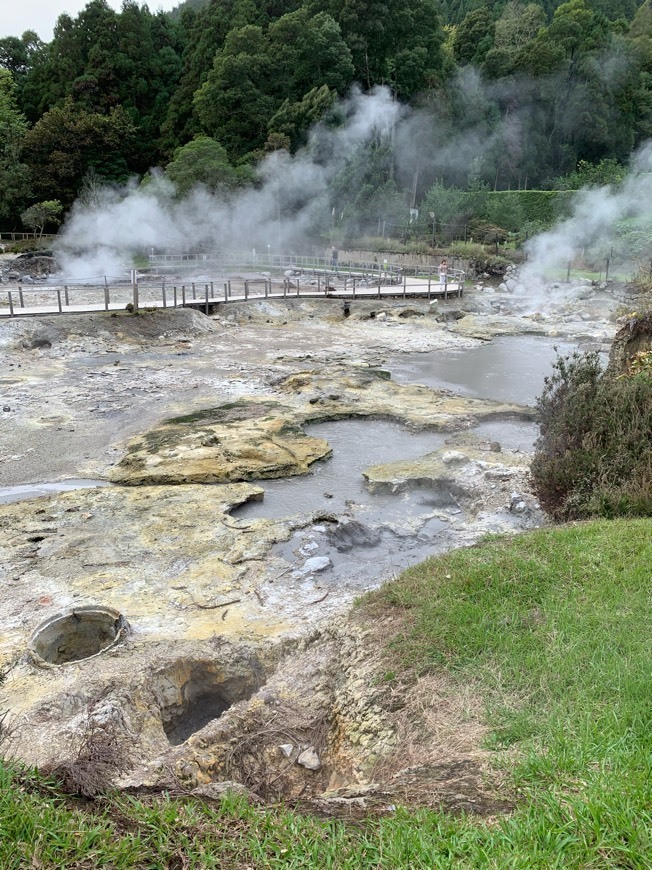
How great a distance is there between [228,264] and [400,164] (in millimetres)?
17638

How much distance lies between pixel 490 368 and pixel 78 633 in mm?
13794

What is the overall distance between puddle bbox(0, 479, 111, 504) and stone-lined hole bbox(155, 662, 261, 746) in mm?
4893

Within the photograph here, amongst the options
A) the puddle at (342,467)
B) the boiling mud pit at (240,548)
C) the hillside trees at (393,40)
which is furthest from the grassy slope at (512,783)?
the hillside trees at (393,40)

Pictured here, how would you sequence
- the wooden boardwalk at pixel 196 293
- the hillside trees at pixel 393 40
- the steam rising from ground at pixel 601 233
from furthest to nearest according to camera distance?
the hillside trees at pixel 393 40 → the steam rising from ground at pixel 601 233 → the wooden boardwalk at pixel 196 293

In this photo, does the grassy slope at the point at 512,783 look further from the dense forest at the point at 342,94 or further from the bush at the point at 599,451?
the dense forest at the point at 342,94

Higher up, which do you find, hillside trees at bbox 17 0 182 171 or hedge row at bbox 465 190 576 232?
hillside trees at bbox 17 0 182 171

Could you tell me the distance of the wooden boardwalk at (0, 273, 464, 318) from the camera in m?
21.0

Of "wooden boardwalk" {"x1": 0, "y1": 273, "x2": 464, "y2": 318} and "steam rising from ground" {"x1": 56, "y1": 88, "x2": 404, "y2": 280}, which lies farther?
"steam rising from ground" {"x1": 56, "y1": 88, "x2": 404, "y2": 280}

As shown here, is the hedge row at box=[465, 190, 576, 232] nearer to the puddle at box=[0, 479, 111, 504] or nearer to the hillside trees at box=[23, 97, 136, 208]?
the hillside trees at box=[23, 97, 136, 208]

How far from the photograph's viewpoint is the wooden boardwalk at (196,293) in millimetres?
20953

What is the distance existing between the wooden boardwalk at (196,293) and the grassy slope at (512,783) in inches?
709

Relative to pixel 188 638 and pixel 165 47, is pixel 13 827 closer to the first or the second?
pixel 188 638

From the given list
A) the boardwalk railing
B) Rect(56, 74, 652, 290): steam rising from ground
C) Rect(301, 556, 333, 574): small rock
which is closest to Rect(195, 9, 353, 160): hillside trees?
Rect(56, 74, 652, 290): steam rising from ground

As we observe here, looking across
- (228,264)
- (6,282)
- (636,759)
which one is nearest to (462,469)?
(636,759)
